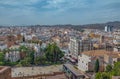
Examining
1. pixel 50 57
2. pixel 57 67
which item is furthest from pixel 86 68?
pixel 50 57

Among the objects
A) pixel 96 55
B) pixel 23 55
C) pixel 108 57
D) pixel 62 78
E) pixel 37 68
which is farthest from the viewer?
pixel 23 55

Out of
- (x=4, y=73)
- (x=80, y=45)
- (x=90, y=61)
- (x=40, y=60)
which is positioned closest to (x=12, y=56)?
(x=40, y=60)

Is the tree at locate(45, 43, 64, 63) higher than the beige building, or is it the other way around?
the beige building

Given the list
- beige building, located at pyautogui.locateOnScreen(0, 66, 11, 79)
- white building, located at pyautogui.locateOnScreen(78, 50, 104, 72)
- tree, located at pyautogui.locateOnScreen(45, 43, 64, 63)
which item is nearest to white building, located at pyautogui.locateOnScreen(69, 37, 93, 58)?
tree, located at pyautogui.locateOnScreen(45, 43, 64, 63)

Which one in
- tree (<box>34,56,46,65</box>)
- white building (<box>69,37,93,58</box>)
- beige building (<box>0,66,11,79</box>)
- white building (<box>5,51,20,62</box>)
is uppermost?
beige building (<box>0,66,11,79</box>)

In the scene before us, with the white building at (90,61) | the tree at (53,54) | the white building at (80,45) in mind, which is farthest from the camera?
the white building at (80,45)

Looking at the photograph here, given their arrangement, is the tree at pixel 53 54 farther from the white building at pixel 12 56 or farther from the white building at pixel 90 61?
the white building at pixel 90 61

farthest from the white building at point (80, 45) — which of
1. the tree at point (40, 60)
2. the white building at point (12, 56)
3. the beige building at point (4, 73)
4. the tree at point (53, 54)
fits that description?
the beige building at point (4, 73)

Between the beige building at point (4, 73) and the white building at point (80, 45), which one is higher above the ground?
the beige building at point (4, 73)

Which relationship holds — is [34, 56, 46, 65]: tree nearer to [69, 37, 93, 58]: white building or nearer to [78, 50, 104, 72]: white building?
[69, 37, 93, 58]: white building

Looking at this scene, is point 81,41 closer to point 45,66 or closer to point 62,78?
point 45,66

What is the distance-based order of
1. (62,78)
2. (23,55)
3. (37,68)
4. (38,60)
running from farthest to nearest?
(23,55)
(38,60)
(37,68)
(62,78)
